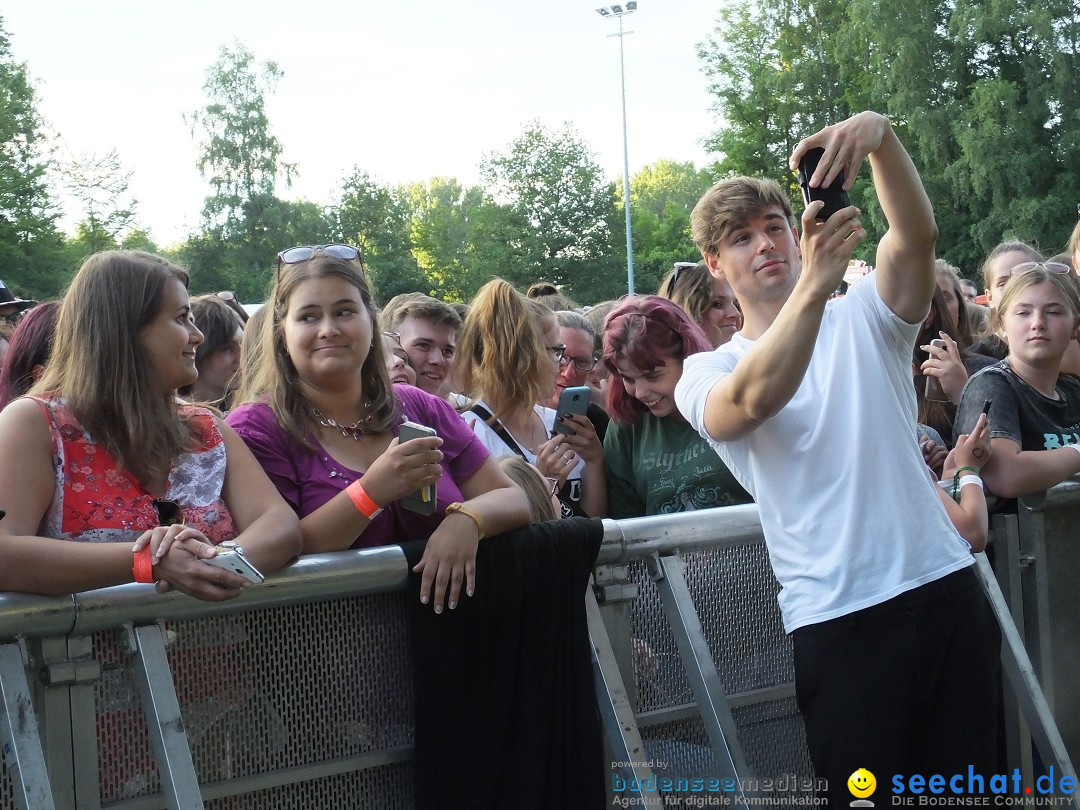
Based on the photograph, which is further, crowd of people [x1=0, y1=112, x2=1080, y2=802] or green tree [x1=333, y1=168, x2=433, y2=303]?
green tree [x1=333, y1=168, x2=433, y2=303]

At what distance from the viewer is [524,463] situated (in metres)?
3.24

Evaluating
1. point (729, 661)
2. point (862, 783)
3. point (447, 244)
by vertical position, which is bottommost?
point (862, 783)

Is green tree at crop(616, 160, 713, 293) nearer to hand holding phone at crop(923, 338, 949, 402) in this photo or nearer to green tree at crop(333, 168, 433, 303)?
green tree at crop(333, 168, 433, 303)

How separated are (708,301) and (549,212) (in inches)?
2128

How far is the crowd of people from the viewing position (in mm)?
2439

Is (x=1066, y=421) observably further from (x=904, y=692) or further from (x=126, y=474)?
(x=126, y=474)

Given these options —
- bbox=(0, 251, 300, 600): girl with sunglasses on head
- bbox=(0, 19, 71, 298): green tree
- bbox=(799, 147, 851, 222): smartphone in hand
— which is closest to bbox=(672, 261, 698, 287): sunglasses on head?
bbox=(799, 147, 851, 222): smartphone in hand

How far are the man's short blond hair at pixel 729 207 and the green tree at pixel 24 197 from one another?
3793 cm

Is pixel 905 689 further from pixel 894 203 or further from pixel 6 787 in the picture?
pixel 6 787

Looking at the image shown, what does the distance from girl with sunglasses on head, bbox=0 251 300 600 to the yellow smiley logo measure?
1.35 metres

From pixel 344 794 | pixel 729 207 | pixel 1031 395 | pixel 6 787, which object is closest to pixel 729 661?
pixel 344 794

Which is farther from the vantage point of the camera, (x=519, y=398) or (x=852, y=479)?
(x=519, y=398)

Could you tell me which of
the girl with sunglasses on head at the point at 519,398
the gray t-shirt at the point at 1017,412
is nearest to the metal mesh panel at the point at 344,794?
the girl with sunglasses on head at the point at 519,398

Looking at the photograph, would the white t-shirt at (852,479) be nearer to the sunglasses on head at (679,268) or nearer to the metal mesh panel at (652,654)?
the metal mesh panel at (652,654)
